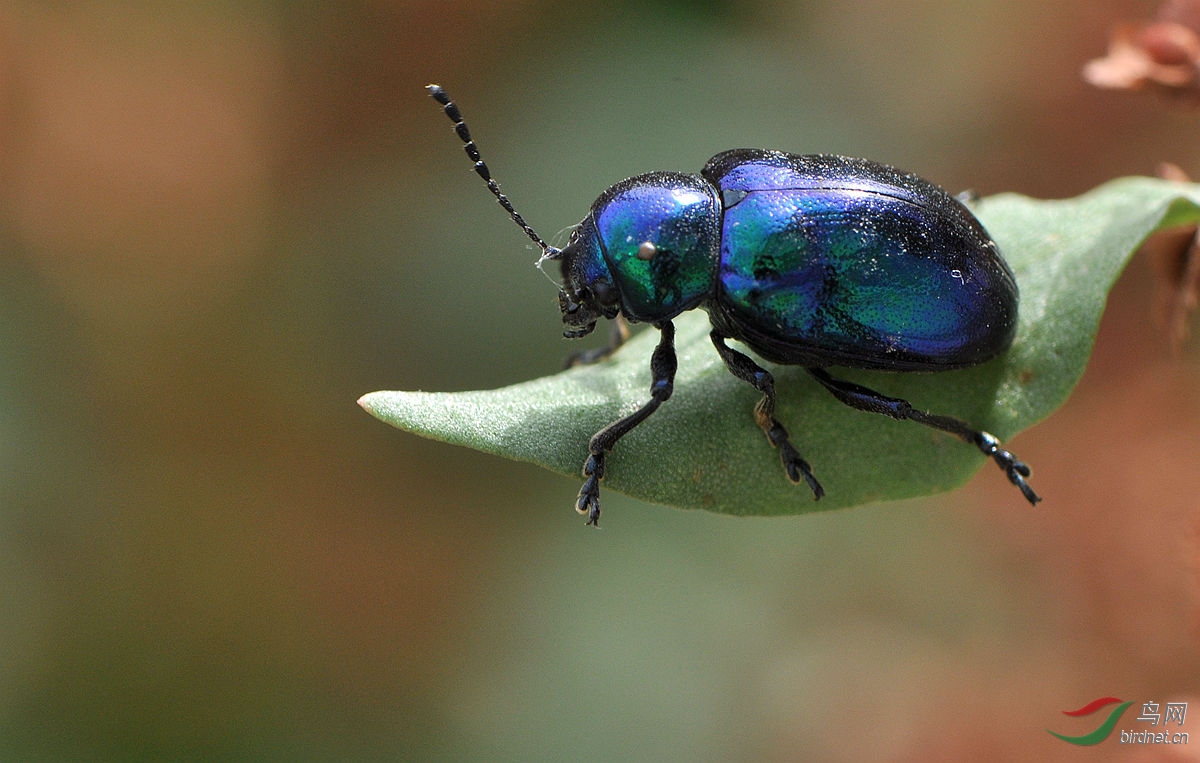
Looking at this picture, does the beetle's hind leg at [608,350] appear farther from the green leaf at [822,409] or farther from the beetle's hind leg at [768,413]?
the beetle's hind leg at [768,413]

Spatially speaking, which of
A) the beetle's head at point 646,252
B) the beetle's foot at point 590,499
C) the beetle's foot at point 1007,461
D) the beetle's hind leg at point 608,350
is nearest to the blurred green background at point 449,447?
the beetle's foot at point 1007,461

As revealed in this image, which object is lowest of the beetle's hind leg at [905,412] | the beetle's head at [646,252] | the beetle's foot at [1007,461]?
the beetle's foot at [1007,461]

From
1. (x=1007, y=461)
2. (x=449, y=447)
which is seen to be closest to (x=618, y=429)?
(x=1007, y=461)

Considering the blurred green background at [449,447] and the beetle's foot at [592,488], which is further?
the blurred green background at [449,447]

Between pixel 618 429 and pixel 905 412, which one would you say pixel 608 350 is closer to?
pixel 618 429

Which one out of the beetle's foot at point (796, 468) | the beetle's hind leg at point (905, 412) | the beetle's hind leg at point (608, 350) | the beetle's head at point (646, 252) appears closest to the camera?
the beetle's foot at point (796, 468)

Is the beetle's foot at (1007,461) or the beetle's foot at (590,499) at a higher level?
the beetle's foot at (590,499)

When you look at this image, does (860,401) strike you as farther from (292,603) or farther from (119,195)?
(119,195)
